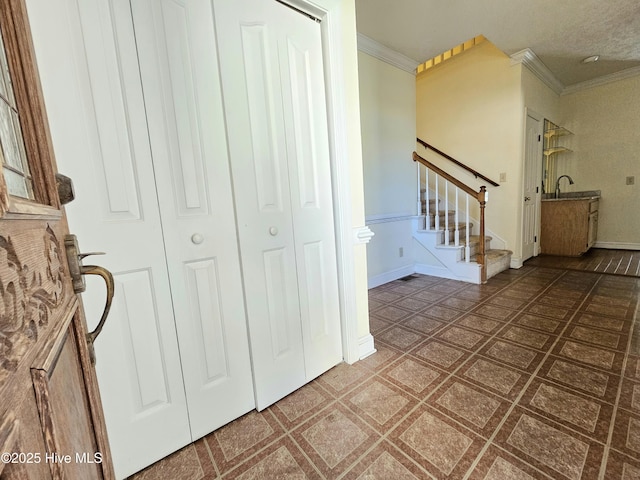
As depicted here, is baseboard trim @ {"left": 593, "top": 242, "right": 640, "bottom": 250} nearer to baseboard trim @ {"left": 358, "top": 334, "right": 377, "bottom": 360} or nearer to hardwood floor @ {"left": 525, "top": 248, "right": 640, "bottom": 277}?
hardwood floor @ {"left": 525, "top": 248, "right": 640, "bottom": 277}

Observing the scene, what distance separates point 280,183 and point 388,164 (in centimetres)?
229

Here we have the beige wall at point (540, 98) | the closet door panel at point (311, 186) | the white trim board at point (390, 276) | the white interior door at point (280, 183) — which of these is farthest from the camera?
the beige wall at point (540, 98)

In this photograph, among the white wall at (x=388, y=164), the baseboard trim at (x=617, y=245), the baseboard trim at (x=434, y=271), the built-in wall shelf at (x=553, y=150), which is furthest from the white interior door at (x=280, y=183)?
the baseboard trim at (x=617, y=245)

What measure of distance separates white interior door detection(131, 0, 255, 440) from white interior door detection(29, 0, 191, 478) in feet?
0.14

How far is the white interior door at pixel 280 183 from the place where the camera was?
118 cm

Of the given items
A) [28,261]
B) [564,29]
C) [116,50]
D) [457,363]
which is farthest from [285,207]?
[564,29]

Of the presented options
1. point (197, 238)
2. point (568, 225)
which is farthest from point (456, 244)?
point (197, 238)

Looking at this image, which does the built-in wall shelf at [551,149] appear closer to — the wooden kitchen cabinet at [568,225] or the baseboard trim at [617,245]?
the wooden kitchen cabinet at [568,225]

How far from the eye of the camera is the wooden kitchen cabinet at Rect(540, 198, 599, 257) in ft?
12.5

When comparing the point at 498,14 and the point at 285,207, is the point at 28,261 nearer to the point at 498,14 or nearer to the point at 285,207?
the point at 285,207

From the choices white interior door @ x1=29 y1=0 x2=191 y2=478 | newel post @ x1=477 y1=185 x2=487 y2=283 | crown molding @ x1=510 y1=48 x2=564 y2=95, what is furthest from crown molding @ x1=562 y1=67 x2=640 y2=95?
white interior door @ x1=29 y1=0 x2=191 y2=478

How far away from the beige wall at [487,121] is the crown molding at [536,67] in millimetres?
90

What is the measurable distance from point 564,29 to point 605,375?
3391 mm

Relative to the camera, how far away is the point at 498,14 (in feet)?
8.32
